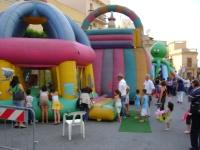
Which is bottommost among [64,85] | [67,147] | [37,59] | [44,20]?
[67,147]

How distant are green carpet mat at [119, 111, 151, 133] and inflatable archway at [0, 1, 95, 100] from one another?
1930 millimetres

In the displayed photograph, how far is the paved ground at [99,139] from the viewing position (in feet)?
25.9

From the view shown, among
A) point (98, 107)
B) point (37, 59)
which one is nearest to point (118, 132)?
point (98, 107)

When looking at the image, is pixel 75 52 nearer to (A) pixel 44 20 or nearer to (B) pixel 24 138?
(A) pixel 44 20

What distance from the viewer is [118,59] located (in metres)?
16.1

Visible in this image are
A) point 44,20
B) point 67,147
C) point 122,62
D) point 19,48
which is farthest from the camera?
point 122,62

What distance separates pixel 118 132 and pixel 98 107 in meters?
1.85

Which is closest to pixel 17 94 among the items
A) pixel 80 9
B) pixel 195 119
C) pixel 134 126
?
pixel 134 126

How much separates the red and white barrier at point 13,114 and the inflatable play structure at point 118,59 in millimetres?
8870

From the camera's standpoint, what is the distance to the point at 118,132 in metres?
9.57

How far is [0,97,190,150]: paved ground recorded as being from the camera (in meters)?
7.90

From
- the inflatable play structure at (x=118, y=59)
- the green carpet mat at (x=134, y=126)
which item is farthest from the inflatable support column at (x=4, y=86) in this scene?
the inflatable play structure at (x=118, y=59)

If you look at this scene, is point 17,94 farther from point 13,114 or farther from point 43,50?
point 13,114

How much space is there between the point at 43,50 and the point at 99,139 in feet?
12.0
